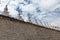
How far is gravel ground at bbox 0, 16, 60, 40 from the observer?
144cm

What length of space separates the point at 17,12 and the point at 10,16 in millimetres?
112

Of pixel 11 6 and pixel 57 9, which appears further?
pixel 11 6

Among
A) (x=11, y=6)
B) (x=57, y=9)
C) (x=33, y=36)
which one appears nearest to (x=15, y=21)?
(x=11, y=6)

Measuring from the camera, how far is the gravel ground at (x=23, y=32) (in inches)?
56.5

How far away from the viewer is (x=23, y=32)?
1.48m

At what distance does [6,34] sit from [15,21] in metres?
0.20

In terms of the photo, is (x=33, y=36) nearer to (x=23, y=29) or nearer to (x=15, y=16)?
(x=23, y=29)

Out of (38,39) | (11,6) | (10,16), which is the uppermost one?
(11,6)

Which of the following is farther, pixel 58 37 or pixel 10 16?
pixel 10 16

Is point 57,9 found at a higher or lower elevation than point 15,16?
higher

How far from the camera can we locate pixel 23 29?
1.51m

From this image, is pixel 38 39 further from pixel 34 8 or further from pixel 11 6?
pixel 11 6

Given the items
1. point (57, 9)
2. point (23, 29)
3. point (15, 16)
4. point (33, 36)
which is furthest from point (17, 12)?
point (57, 9)

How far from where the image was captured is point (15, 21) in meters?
1.60
